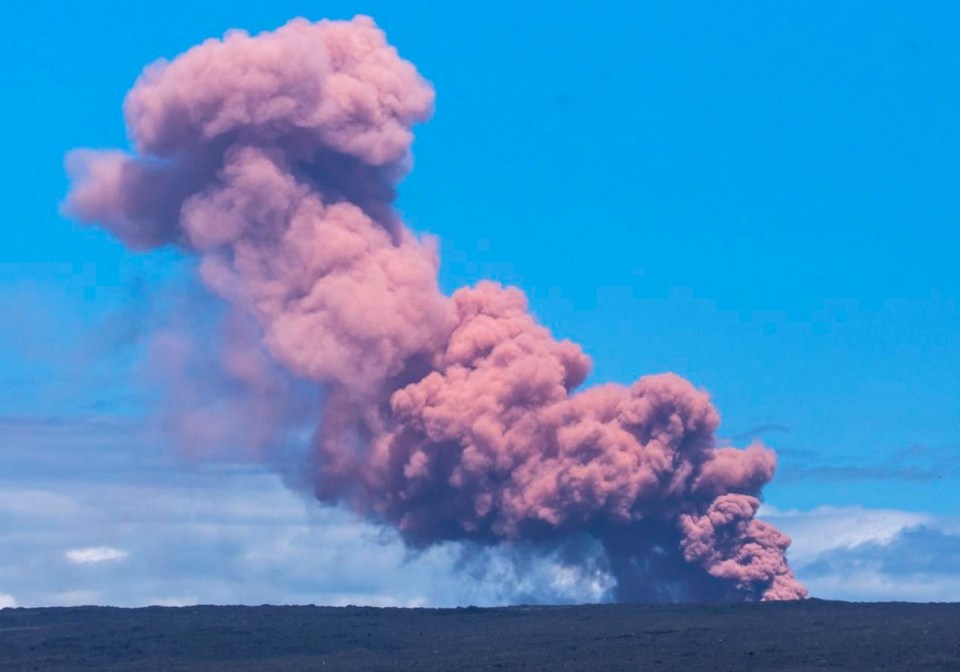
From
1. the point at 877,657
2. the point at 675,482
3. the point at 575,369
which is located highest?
the point at 575,369

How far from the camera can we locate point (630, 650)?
339ft

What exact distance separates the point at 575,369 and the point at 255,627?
87.8 ft

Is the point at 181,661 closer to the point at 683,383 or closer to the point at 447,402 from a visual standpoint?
the point at 447,402

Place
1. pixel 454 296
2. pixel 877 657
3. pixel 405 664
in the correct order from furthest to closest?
pixel 454 296, pixel 405 664, pixel 877 657

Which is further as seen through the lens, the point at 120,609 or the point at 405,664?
the point at 120,609

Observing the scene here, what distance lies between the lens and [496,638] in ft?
364

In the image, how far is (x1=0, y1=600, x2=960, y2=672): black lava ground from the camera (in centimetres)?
9938

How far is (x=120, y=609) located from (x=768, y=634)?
→ 45.2 m

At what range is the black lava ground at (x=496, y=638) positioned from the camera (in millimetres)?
99375

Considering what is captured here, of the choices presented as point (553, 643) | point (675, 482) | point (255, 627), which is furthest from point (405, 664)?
point (675, 482)

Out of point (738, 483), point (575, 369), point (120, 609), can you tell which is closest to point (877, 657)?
point (738, 483)

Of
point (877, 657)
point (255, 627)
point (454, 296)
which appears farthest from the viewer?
point (454, 296)

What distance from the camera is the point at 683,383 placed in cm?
12656

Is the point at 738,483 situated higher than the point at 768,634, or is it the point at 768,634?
the point at 738,483
